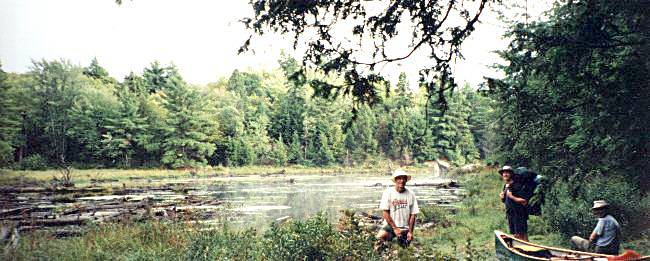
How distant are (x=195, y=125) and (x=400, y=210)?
33.5 meters

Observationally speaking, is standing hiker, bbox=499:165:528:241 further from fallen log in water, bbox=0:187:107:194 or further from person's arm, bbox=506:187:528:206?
fallen log in water, bbox=0:187:107:194

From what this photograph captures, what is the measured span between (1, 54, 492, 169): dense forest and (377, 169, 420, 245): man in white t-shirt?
10842 mm

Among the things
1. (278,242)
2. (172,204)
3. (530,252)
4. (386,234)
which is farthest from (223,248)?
(172,204)

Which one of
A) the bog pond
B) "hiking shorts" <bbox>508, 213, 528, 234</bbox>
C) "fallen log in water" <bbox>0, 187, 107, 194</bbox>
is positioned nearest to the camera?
"hiking shorts" <bbox>508, 213, 528, 234</bbox>

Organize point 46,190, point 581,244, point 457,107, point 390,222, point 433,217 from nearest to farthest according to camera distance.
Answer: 1. point 390,222
2. point 581,244
3. point 433,217
4. point 46,190
5. point 457,107

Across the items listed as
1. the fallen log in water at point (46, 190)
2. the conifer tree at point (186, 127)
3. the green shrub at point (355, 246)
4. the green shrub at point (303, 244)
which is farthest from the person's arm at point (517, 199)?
the conifer tree at point (186, 127)

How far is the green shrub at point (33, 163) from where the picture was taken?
20.6m

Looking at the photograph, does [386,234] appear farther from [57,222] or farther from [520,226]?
[57,222]

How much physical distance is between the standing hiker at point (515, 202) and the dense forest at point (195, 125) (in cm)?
1007

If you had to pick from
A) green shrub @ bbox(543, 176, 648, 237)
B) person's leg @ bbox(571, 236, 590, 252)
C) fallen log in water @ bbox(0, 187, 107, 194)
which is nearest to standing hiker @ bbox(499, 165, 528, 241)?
person's leg @ bbox(571, 236, 590, 252)

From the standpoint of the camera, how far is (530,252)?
6.54 meters

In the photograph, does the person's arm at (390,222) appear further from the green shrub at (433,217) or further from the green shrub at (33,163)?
the green shrub at (33,163)

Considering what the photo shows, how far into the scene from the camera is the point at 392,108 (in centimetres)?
4641

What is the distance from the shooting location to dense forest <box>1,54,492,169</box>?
22.1 m
